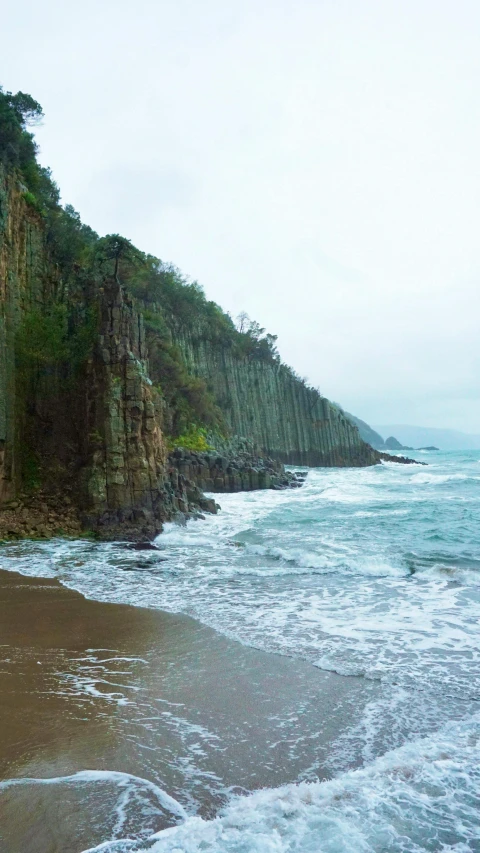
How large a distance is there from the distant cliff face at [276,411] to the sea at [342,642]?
36236 mm

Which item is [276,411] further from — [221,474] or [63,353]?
[63,353]

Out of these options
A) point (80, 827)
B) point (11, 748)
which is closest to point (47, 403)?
point (11, 748)

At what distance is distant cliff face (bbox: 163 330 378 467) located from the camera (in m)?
59.5

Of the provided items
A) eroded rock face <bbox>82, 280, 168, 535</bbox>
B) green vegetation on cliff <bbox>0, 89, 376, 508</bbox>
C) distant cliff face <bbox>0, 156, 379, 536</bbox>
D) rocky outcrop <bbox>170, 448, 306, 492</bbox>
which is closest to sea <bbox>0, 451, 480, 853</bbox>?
eroded rock face <bbox>82, 280, 168, 535</bbox>

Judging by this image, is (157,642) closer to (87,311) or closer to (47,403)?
(47,403)

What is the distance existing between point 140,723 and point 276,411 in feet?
194

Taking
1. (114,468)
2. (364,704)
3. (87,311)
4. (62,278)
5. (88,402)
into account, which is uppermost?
(62,278)

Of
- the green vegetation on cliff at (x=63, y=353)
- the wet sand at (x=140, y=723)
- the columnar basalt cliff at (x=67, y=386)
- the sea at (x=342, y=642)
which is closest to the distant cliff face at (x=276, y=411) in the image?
the green vegetation on cliff at (x=63, y=353)

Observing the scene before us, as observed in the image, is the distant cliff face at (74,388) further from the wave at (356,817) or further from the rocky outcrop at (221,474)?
the wave at (356,817)

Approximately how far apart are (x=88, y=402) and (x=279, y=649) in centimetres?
1428

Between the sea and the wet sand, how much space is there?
85 millimetres

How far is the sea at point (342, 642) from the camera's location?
15.2 ft

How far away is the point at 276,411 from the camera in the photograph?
2559 inches

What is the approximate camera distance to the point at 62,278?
24719 mm
